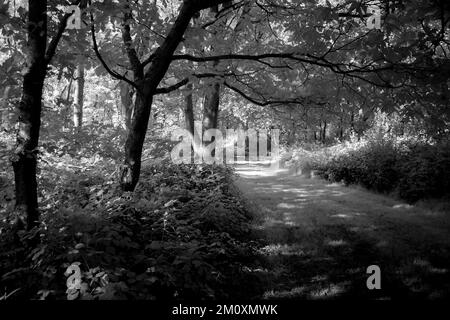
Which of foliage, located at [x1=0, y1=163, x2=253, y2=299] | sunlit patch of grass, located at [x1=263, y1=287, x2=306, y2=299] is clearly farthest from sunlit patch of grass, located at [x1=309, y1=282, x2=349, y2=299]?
foliage, located at [x1=0, y1=163, x2=253, y2=299]

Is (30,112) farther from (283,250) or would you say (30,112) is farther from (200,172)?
(200,172)

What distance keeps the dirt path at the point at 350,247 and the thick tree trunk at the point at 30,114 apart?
363 centimetres

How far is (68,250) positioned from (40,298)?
22.3 inches

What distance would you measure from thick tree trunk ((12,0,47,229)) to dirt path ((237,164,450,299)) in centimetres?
Answer: 363

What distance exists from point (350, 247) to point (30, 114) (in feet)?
20.7

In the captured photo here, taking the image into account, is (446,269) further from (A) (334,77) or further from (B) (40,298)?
(B) (40,298)

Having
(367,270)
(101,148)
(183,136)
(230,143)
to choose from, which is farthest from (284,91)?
(230,143)

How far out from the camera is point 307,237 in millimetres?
7859

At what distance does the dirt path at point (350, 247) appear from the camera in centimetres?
534

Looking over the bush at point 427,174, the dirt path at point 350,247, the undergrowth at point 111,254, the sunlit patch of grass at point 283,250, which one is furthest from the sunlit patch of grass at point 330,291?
the bush at point 427,174

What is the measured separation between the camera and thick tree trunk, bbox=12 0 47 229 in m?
4.16

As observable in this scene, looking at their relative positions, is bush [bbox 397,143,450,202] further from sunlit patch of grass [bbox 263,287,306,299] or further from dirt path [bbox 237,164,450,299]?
sunlit patch of grass [bbox 263,287,306,299]

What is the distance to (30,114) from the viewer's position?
4.19 meters

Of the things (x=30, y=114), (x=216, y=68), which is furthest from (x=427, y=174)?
(x=30, y=114)
